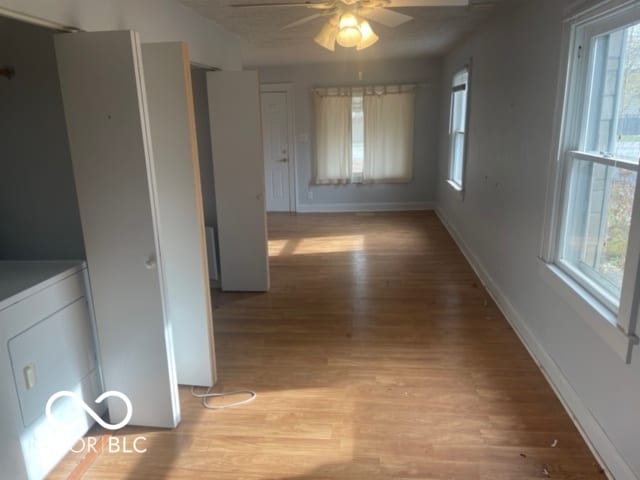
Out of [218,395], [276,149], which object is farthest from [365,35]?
[276,149]

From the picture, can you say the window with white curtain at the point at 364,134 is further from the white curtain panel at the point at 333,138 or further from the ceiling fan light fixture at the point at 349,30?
the ceiling fan light fixture at the point at 349,30

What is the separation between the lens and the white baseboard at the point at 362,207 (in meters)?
7.61

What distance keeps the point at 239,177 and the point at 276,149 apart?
3.83m

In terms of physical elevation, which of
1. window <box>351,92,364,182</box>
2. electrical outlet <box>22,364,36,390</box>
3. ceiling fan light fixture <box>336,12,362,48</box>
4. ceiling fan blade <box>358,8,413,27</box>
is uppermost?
ceiling fan blade <box>358,8,413,27</box>

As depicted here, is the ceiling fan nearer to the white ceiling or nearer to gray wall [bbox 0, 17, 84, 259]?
the white ceiling

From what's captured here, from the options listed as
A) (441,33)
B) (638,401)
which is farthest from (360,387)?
(441,33)

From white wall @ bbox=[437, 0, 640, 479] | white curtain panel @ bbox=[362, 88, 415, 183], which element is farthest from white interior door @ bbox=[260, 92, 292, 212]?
white wall @ bbox=[437, 0, 640, 479]

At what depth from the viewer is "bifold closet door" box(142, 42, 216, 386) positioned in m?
2.28

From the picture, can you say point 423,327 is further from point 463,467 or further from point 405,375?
point 463,467

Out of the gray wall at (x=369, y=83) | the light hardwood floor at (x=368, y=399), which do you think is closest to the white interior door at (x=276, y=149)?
the gray wall at (x=369, y=83)

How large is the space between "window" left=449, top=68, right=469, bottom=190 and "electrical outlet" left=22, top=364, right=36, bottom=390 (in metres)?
4.84

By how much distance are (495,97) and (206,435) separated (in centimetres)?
347

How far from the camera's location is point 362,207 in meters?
7.68

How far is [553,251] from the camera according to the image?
2715 millimetres
